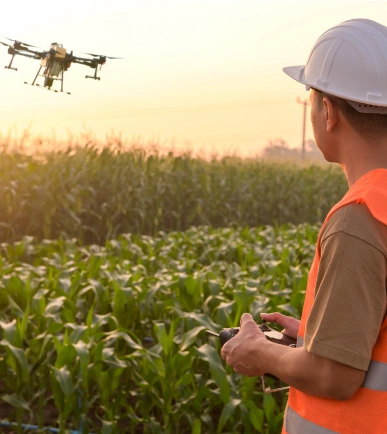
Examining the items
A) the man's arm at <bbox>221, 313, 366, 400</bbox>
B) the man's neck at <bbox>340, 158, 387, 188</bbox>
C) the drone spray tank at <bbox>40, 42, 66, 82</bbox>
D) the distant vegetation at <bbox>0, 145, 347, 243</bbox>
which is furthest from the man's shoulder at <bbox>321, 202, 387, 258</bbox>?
the distant vegetation at <bbox>0, 145, 347, 243</bbox>

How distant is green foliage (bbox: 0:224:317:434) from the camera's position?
11.5 feet

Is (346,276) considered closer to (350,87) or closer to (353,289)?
(353,289)

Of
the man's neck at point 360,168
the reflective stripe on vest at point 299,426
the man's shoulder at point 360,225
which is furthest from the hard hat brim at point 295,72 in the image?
the reflective stripe on vest at point 299,426

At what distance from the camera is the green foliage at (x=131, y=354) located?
3518 millimetres

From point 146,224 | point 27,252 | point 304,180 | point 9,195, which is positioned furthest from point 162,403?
point 304,180

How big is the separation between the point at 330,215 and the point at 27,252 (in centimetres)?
633

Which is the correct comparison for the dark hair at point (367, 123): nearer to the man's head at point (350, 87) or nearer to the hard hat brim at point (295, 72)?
the man's head at point (350, 87)

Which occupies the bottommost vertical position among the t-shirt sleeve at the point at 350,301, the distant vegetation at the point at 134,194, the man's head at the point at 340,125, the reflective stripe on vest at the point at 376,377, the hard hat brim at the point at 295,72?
the distant vegetation at the point at 134,194

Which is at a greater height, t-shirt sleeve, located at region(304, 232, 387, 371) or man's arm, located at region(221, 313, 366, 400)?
t-shirt sleeve, located at region(304, 232, 387, 371)

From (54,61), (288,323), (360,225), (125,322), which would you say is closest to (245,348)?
(288,323)

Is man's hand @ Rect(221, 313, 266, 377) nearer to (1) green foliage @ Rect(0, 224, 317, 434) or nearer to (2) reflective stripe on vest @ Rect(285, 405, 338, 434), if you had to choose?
(2) reflective stripe on vest @ Rect(285, 405, 338, 434)

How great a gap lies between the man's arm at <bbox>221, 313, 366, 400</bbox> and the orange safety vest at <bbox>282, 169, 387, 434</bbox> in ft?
0.13

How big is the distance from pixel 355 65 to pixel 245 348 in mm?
642

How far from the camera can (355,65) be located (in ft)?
4.77
